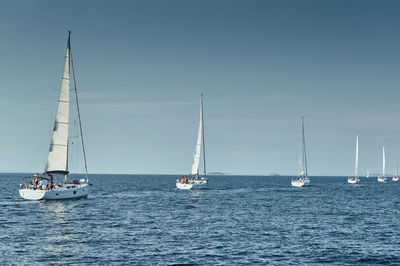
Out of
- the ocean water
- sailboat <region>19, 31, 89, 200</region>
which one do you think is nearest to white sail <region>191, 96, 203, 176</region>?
sailboat <region>19, 31, 89, 200</region>

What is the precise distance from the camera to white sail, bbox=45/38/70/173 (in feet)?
227

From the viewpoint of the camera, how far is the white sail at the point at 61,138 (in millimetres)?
69312

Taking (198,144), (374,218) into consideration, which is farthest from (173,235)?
(198,144)

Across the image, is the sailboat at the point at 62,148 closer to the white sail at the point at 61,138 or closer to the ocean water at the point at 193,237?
the white sail at the point at 61,138

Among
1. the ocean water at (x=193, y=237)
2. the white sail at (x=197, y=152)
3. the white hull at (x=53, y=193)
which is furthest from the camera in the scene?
the white sail at (x=197, y=152)

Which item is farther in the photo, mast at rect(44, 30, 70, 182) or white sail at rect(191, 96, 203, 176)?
white sail at rect(191, 96, 203, 176)

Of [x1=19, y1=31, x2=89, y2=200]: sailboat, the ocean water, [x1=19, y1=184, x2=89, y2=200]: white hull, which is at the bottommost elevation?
the ocean water

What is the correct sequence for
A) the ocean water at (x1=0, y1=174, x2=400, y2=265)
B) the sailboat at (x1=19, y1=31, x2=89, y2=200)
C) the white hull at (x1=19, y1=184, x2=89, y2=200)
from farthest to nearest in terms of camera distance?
the sailboat at (x1=19, y1=31, x2=89, y2=200), the white hull at (x1=19, y1=184, x2=89, y2=200), the ocean water at (x1=0, y1=174, x2=400, y2=265)

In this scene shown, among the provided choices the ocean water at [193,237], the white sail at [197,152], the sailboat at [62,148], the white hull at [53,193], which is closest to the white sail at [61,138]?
the sailboat at [62,148]

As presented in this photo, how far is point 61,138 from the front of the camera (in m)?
70.3

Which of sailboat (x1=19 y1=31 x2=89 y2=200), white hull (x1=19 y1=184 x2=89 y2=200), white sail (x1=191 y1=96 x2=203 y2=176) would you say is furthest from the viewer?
white sail (x1=191 y1=96 x2=203 y2=176)

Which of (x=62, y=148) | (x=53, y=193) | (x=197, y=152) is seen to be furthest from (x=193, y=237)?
(x=197, y=152)

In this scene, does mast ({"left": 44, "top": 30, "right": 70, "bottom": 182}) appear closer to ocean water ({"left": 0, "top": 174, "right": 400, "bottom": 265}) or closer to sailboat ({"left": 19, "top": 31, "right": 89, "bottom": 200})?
sailboat ({"left": 19, "top": 31, "right": 89, "bottom": 200})

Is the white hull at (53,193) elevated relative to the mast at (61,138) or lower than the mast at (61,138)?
lower
